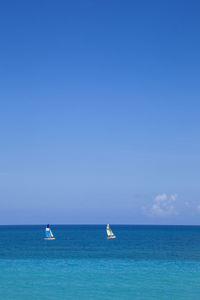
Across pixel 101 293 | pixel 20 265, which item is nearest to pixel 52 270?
pixel 20 265

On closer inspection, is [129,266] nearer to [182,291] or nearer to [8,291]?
[182,291]

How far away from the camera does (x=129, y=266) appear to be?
49.4m

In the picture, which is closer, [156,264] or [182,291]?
[182,291]

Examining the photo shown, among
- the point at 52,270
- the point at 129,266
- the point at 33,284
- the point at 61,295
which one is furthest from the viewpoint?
the point at 129,266

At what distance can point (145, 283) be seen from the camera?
38.4 m

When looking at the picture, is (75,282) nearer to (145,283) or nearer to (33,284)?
(33,284)

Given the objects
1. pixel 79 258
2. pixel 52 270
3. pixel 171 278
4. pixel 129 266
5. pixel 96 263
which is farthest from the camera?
pixel 79 258

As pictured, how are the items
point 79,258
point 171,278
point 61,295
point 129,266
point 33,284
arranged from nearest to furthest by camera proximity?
point 61,295, point 33,284, point 171,278, point 129,266, point 79,258

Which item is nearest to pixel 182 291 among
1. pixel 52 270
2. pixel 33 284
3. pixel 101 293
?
pixel 101 293

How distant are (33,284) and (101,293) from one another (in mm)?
7143

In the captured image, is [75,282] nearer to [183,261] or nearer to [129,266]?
[129,266]

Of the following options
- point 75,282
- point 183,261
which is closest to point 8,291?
point 75,282

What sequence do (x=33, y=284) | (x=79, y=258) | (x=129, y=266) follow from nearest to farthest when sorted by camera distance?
(x=33, y=284) → (x=129, y=266) → (x=79, y=258)

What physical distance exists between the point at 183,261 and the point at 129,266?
9.29 m
